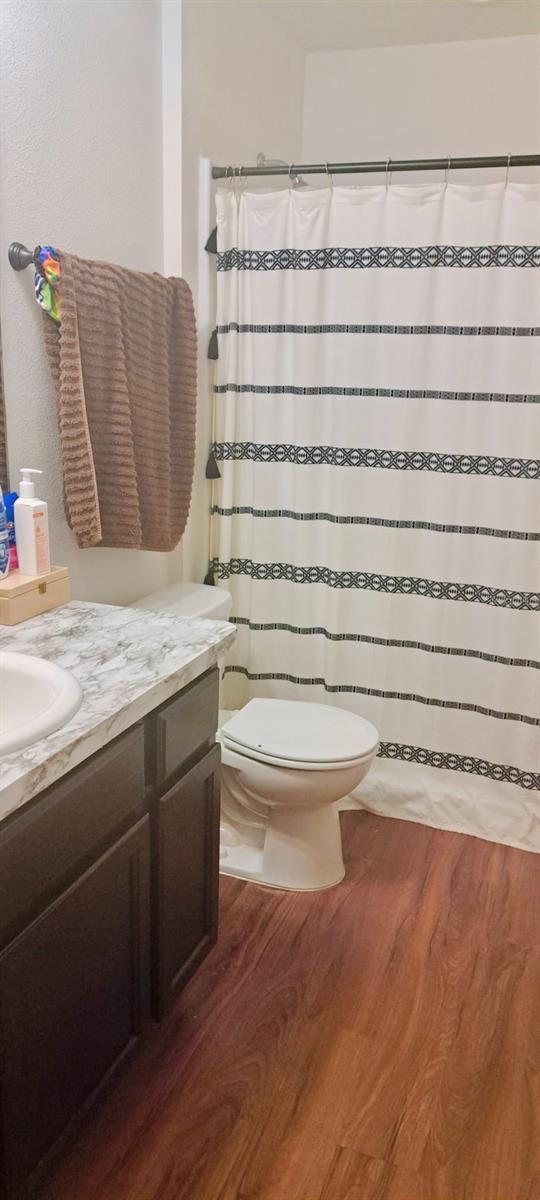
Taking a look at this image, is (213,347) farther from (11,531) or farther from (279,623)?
(11,531)

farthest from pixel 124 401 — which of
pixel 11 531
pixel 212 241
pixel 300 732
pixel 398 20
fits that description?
pixel 398 20

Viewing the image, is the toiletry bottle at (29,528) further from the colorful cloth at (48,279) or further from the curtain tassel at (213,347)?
the curtain tassel at (213,347)

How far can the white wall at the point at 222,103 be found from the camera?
2.20 meters

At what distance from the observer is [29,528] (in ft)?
5.31

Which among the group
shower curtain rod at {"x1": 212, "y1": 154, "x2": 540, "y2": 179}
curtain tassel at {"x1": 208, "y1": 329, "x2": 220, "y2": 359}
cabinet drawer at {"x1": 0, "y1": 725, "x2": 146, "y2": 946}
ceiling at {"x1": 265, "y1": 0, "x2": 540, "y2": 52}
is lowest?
cabinet drawer at {"x1": 0, "y1": 725, "x2": 146, "y2": 946}

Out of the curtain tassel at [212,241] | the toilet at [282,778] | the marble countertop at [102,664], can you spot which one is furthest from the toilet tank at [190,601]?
the curtain tassel at [212,241]

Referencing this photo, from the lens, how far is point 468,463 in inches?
89.7

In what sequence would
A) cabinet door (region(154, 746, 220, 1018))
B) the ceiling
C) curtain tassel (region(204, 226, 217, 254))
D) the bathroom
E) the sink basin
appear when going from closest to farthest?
the sink basin < the bathroom < cabinet door (region(154, 746, 220, 1018)) < curtain tassel (region(204, 226, 217, 254)) < the ceiling

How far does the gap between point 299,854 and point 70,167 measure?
1.70 metres

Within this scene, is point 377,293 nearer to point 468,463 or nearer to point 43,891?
point 468,463

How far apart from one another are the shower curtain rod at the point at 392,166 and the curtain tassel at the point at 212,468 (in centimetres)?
77

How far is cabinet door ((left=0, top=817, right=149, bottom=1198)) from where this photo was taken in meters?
1.09

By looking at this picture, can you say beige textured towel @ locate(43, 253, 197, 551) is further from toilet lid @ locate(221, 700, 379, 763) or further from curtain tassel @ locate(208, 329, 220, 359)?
toilet lid @ locate(221, 700, 379, 763)

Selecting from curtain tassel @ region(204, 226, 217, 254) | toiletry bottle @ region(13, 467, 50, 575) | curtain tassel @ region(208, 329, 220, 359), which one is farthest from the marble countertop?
curtain tassel @ region(204, 226, 217, 254)
